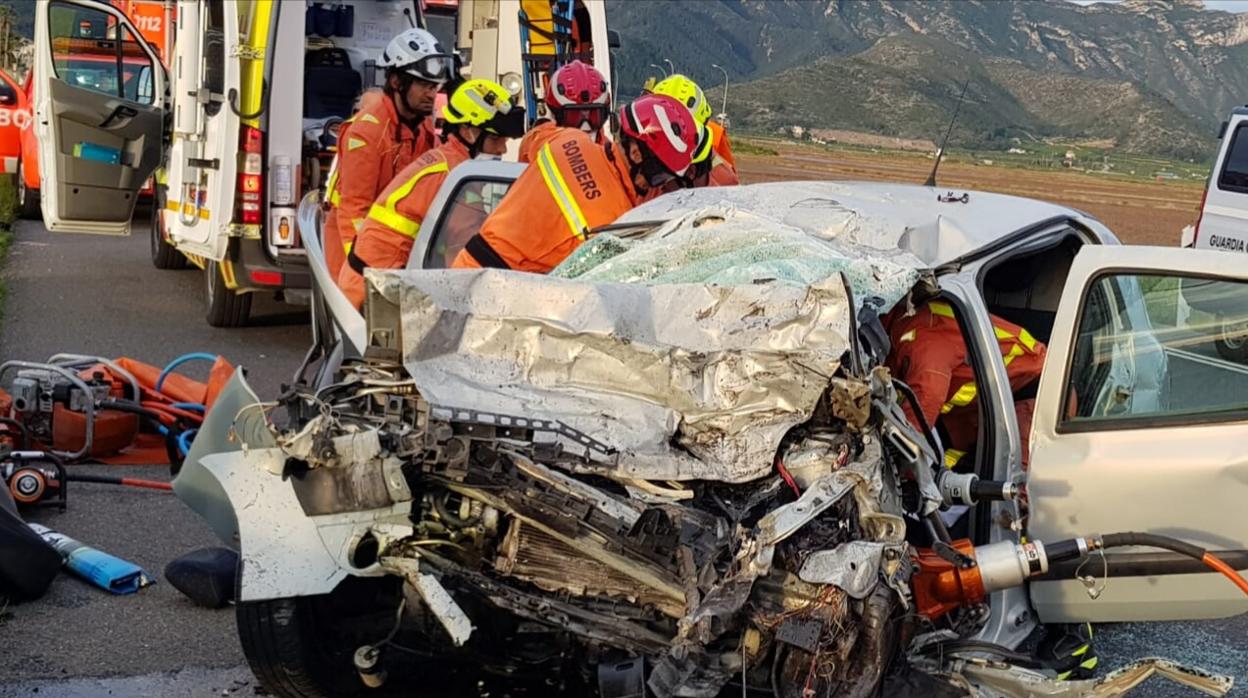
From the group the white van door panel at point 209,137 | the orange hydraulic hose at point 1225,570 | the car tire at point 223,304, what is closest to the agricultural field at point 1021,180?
the car tire at point 223,304

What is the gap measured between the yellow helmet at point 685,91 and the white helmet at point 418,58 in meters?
1.39

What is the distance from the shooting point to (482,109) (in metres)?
7.79

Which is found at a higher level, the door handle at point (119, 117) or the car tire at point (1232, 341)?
the car tire at point (1232, 341)

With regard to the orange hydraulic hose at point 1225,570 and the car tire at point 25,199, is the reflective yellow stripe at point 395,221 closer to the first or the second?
the orange hydraulic hose at point 1225,570

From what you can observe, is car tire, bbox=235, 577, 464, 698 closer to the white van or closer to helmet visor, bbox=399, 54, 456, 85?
helmet visor, bbox=399, 54, 456, 85

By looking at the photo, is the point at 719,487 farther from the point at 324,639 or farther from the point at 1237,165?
the point at 1237,165

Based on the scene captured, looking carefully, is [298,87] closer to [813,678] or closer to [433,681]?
[433,681]

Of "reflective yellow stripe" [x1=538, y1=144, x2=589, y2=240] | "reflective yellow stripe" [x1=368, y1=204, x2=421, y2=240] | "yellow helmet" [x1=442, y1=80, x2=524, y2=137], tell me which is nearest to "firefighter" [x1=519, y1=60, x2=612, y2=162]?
"yellow helmet" [x1=442, y1=80, x2=524, y2=137]

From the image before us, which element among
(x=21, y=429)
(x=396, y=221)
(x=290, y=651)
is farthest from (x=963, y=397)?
(x=21, y=429)

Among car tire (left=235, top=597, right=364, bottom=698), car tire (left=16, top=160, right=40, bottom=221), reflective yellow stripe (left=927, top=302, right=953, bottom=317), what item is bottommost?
car tire (left=16, top=160, right=40, bottom=221)

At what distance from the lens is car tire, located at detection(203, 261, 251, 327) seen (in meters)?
10.8

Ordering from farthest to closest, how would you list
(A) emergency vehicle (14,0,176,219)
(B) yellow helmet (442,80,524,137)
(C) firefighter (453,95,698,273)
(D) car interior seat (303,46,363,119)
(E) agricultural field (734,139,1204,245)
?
(E) agricultural field (734,139,1204,245) → (A) emergency vehicle (14,0,176,219) → (D) car interior seat (303,46,363,119) → (B) yellow helmet (442,80,524,137) → (C) firefighter (453,95,698,273)

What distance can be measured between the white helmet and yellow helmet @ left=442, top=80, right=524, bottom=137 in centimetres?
77

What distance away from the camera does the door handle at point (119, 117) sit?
34.3 feet
